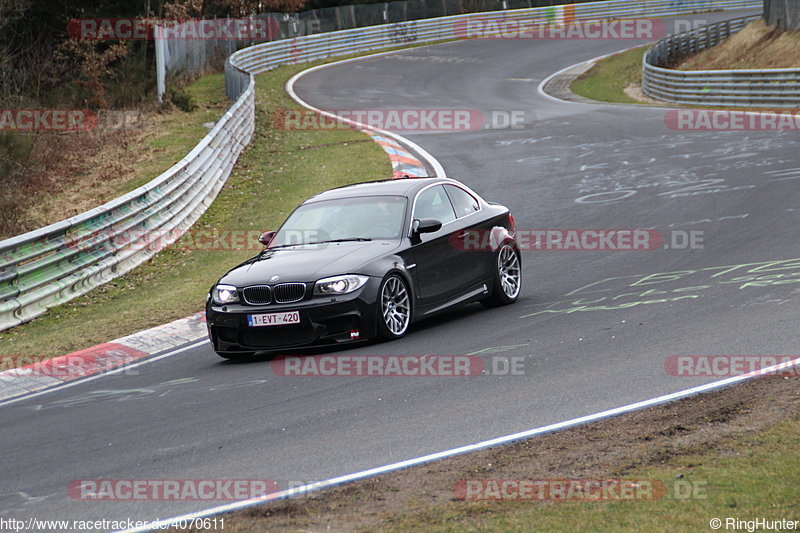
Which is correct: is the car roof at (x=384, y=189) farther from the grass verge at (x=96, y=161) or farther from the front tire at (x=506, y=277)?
the grass verge at (x=96, y=161)

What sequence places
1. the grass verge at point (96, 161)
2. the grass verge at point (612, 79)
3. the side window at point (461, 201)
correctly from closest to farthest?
1. the side window at point (461, 201)
2. the grass verge at point (96, 161)
3. the grass verge at point (612, 79)

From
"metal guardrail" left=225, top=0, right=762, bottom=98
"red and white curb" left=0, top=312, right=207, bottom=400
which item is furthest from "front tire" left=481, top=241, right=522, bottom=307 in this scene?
"metal guardrail" left=225, top=0, right=762, bottom=98

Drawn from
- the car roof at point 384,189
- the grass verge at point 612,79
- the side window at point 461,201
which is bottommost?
the grass verge at point 612,79

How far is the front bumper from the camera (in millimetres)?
9391

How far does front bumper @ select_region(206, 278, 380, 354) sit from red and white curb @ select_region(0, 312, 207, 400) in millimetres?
1329

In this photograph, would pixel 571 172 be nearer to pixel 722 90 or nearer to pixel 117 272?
pixel 117 272

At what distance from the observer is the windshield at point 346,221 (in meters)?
10.5

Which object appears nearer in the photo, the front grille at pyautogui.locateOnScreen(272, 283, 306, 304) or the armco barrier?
the front grille at pyautogui.locateOnScreen(272, 283, 306, 304)

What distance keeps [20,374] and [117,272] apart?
17.3 feet

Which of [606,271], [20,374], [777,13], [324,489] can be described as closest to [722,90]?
[777,13]

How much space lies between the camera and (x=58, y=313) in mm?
13336

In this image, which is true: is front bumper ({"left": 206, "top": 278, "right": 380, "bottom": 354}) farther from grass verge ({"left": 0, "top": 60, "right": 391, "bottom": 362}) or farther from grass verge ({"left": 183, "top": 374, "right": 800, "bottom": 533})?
grass verge ({"left": 183, "top": 374, "right": 800, "bottom": 533})

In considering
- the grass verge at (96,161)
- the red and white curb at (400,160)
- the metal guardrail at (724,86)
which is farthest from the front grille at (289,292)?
the metal guardrail at (724,86)

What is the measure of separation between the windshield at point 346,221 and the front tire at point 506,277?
1.30m
